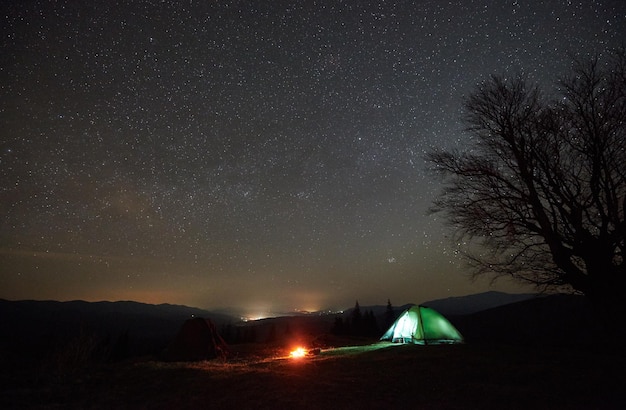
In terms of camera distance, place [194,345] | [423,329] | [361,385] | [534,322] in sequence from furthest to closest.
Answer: [534,322], [423,329], [194,345], [361,385]

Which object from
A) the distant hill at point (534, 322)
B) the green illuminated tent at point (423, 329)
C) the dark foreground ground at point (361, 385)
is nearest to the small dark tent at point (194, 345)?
the dark foreground ground at point (361, 385)

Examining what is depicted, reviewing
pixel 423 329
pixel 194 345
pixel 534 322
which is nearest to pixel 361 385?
pixel 194 345

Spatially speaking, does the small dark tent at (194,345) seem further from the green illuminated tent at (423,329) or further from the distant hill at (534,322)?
the distant hill at (534,322)

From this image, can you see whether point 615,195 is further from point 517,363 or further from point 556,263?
point 517,363

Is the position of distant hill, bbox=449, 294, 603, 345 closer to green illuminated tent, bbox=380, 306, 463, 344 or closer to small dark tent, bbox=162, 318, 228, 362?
green illuminated tent, bbox=380, 306, 463, 344

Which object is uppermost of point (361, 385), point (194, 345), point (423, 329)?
point (423, 329)

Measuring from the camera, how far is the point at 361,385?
7.38 metres

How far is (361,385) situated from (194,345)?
10.1 metres

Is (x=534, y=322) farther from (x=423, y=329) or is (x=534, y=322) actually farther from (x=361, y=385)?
(x=361, y=385)

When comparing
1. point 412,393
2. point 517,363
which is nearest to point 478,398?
point 412,393

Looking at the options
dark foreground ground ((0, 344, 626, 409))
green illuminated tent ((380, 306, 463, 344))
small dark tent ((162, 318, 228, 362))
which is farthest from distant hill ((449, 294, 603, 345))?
dark foreground ground ((0, 344, 626, 409))

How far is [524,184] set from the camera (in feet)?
37.3

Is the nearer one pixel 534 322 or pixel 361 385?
pixel 361 385

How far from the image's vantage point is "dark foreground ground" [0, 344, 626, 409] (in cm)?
601
